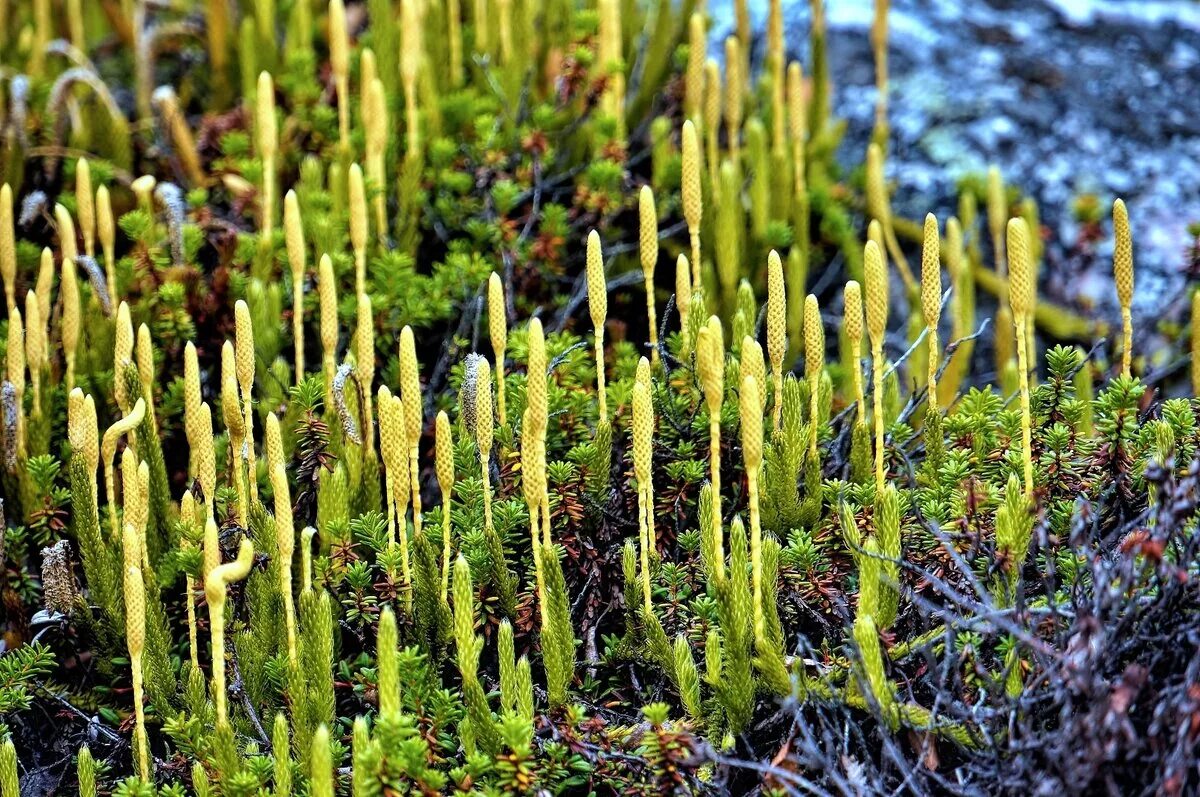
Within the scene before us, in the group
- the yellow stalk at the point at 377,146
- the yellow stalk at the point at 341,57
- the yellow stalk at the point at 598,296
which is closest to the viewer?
the yellow stalk at the point at 598,296

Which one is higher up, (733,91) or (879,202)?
(733,91)

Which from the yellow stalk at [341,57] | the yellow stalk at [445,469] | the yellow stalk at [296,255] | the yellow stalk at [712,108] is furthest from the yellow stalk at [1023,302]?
the yellow stalk at [341,57]

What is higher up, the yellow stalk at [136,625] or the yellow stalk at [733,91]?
the yellow stalk at [733,91]

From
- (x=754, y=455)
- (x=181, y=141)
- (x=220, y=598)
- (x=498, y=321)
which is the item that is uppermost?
(x=181, y=141)

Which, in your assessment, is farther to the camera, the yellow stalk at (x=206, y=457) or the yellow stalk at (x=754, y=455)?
the yellow stalk at (x=206, y=457)

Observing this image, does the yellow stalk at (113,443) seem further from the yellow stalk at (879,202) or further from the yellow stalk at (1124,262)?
the yellow stalk at (879,202)

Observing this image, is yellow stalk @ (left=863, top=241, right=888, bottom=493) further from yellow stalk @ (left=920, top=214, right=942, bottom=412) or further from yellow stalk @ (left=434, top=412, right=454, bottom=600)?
Result: yellow stalk @ (left=434, top=412, right=454, bottom=600)

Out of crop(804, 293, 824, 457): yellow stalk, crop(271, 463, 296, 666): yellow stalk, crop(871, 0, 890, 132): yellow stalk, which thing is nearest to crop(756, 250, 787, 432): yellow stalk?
crop(804, 293, 824, 457): yellow stalk

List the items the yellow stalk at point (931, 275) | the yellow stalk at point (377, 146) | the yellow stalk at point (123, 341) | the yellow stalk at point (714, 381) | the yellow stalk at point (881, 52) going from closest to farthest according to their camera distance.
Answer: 1. the yellow stalk at point (714, 381)
2. the yellow stalk at point (931, 275)
3. the yellow stalk at point (123, 341)
4. the yellow stalk at point (377, 146)
5. the yellow stalk at point (881, 52)

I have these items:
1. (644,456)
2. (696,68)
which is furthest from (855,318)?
(696,68)

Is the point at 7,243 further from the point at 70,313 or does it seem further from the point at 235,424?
the point at 235,424
